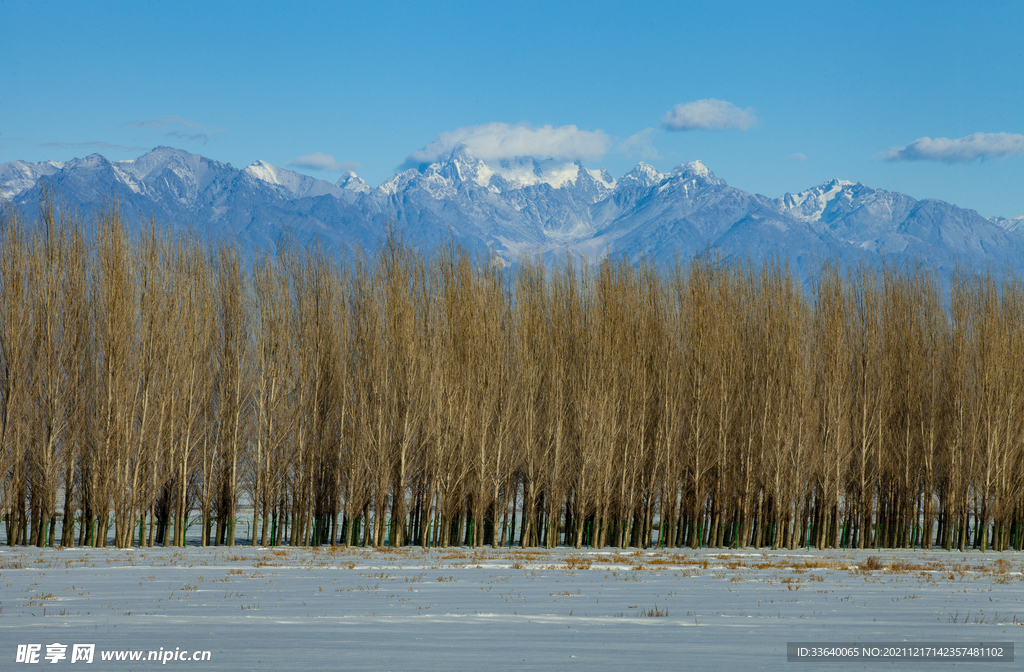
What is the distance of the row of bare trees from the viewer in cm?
2827

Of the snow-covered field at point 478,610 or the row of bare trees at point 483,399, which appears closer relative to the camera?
the snow-covered field at point 478,610

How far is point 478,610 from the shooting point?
44.1ft

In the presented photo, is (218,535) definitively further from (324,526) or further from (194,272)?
(194,272)

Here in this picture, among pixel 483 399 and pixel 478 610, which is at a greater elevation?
pixel 483 399

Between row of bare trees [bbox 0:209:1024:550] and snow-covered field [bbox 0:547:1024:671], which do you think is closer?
snow-covered field [bbox 0:547:1024:671]

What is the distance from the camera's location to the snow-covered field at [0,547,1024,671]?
32.2 ft

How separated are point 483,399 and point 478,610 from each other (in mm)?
19298

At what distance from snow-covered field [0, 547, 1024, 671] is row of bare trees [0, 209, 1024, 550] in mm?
6719

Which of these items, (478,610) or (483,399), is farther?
(483,399)

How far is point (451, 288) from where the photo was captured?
35.0 m

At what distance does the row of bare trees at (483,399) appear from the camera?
92.7ft

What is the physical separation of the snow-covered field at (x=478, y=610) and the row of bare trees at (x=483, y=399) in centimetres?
672

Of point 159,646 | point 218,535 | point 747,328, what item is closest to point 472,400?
point 218,535

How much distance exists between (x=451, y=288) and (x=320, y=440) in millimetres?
8060
